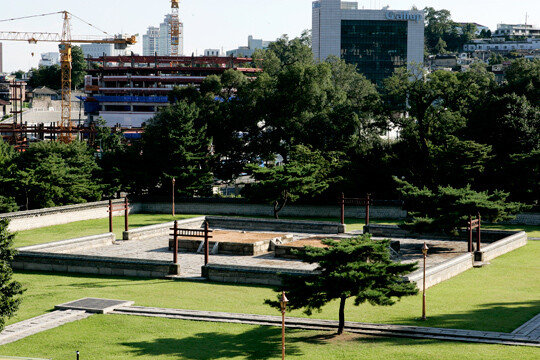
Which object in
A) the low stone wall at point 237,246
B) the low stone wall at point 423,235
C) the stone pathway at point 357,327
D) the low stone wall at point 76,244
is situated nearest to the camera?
the stone pathway at point 357,327

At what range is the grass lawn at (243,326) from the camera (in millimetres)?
23453

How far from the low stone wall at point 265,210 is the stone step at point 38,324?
31.0m

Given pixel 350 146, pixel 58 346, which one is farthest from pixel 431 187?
pixel 58 346

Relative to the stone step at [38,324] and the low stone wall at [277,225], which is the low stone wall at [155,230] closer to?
the low stone wall at [277,225]

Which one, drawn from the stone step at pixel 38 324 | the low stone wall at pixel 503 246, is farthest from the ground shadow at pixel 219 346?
the low stone wall at pixel 503 246

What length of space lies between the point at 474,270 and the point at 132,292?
1674 centimetres

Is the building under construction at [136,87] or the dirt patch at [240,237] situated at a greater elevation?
the building under construction at [136,87]

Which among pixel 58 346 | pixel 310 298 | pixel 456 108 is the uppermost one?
pixel 456 108

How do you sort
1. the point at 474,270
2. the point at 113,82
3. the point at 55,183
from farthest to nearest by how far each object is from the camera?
the point at 113,82
the point at 55,183
the point at 474,270

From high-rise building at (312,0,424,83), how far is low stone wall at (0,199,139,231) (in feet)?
411

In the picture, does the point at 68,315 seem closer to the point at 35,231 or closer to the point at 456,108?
the point at 35,231

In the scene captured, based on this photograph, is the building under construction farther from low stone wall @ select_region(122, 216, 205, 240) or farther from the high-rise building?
low stone wall @ select_region(122, 216, 205, 240)

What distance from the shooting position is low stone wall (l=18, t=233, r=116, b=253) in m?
41.3

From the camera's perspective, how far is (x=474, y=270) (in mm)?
36969
